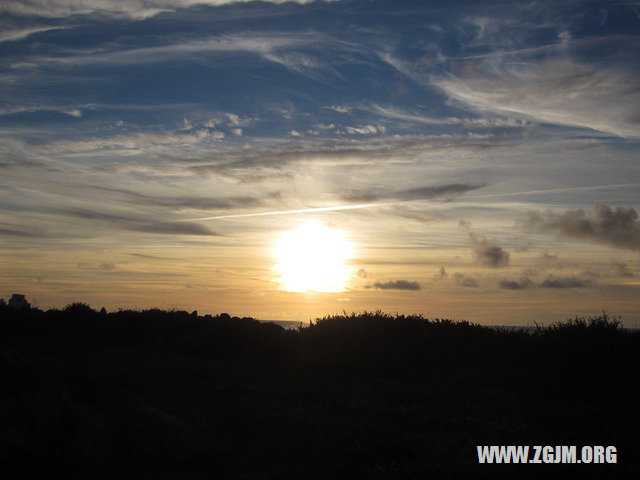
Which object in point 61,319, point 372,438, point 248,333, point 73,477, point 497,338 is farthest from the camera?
point 61,319

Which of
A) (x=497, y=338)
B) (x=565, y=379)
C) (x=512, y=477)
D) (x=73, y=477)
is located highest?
(x=497, y=338)

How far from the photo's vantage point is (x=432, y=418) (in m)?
13.1

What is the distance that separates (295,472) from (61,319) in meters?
27.5

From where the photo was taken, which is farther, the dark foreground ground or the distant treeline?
the distant treeline

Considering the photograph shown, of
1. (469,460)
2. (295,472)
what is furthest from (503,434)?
(295,472)

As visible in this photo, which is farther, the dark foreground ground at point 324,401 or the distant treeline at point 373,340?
the distant treeline at point 373,340

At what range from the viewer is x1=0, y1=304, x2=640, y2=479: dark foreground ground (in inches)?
391

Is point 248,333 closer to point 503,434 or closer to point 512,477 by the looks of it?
point 503,434

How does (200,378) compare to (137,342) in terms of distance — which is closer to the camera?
(200,378)

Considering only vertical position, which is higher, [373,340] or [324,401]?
[373,340]

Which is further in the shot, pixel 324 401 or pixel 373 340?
Answer: pixel 373 340

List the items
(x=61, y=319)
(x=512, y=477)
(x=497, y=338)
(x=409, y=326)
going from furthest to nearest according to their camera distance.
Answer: (x=61, y=319), (x=409, y=326), (x=497, y=338), (x=512, y=477)

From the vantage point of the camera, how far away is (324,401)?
50.9 feet

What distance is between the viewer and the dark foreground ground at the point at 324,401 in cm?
994
